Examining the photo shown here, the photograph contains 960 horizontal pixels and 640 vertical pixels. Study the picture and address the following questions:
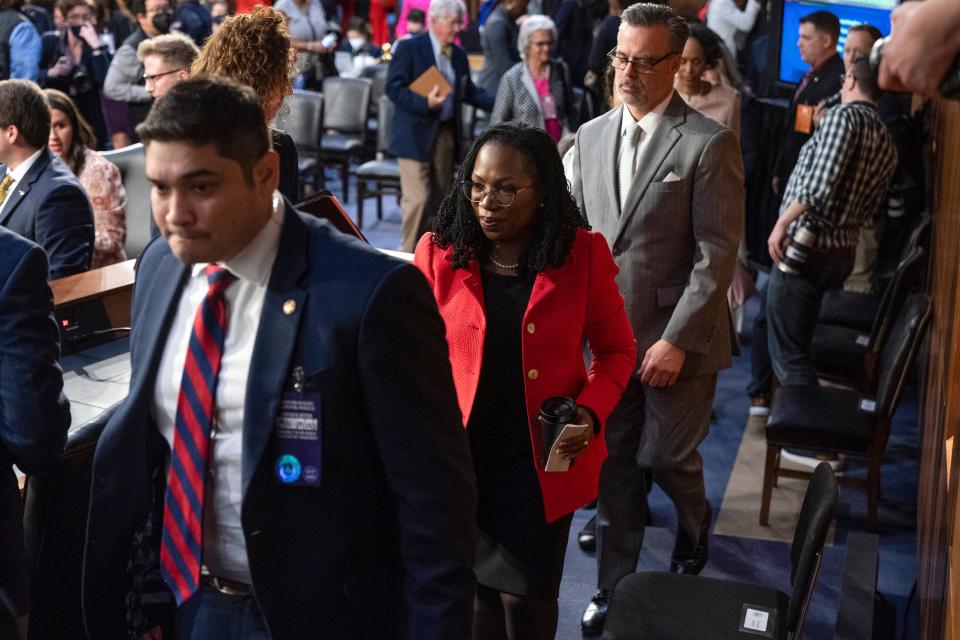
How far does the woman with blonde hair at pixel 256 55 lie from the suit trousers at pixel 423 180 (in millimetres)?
4752

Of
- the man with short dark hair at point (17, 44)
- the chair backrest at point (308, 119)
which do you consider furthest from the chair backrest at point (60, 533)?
the man with short dark hair at point (17, 44)

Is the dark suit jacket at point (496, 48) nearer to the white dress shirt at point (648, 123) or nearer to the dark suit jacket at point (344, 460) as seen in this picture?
the white dress shirt at point (648, 123)

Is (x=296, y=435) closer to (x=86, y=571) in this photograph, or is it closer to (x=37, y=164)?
(x=86, y=571)

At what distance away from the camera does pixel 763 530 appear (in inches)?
170

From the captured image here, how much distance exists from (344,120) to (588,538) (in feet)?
19.2

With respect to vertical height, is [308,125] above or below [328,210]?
below

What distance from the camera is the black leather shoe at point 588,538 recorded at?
4102 mm

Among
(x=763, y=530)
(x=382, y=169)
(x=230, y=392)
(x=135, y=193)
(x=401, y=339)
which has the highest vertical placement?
(x=401, y=339)

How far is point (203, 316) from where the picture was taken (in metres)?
1.68

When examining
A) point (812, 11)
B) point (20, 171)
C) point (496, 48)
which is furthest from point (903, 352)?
point (496, 48)

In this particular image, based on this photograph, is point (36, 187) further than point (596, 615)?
Yes

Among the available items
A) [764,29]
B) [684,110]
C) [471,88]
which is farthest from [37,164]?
[764,29]

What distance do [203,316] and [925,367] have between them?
3.85 meters

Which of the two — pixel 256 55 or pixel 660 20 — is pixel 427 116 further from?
pixel 256 55
